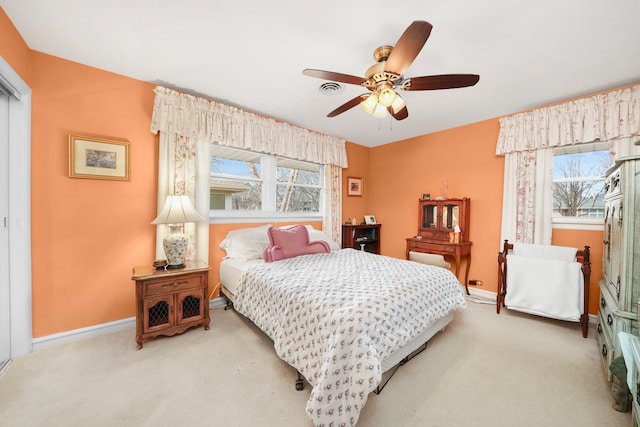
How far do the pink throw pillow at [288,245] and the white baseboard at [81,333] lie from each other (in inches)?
59.6

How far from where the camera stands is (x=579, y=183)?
2844mm

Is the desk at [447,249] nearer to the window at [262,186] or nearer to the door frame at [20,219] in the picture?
the window at [262,186]

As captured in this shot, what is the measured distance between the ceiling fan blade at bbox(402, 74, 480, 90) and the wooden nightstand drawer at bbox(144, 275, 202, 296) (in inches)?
97.9

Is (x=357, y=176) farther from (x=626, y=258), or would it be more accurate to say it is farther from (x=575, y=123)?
(x=626, y=258)

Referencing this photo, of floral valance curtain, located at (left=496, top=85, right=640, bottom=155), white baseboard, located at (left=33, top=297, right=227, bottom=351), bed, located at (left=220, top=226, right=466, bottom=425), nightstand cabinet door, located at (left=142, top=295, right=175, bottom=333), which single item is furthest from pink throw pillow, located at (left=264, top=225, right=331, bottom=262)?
floral valance curtain, located at (left=496, top=85, right=640, bottom=155)

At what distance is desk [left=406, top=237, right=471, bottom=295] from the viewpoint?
3.35 metres

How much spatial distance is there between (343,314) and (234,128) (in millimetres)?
2636

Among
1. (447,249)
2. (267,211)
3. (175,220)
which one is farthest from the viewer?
(267,211)

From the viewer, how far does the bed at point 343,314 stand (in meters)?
1.25

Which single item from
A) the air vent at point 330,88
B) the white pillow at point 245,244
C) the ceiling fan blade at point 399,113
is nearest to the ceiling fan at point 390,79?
the ceiling fan blade at point 399,113

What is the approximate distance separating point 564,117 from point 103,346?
17.1 feet

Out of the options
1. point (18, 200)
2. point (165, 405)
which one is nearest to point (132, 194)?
point (18, 200)

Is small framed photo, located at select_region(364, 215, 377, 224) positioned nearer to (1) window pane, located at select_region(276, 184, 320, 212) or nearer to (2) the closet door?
(1) window pane, located at select_region(276, 184, 320, 212)

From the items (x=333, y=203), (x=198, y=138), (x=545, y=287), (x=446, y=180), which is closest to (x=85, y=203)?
(x=198, y=138)
